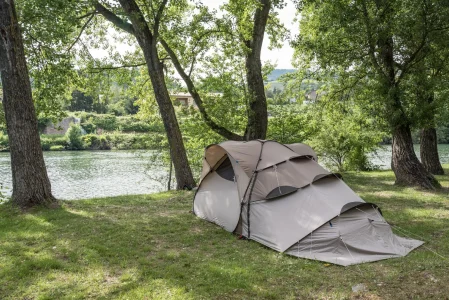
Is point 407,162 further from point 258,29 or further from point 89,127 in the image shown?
point 89,127

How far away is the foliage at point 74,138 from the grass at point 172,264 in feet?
124

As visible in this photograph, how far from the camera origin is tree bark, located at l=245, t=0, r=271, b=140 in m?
12.2

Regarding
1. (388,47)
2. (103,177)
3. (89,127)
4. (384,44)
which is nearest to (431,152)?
(388,47)

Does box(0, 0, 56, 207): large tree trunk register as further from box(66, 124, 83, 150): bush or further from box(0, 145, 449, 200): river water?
box(66, 124, 83, 150): bush

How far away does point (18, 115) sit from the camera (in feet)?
24.9

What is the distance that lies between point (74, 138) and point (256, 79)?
119 feet

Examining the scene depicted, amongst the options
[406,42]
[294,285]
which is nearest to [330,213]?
[294,285]

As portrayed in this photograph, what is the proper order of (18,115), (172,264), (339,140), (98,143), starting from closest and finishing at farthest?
(172,264), (18,115), (339,140), (98,143)

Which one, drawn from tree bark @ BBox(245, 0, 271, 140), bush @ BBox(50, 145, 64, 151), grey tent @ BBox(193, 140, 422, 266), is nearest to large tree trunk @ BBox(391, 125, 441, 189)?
tree bark @ BBox(245, 0, 271, 140)

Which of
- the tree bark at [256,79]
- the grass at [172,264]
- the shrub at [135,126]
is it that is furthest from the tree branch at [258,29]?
the grass at [172,264]

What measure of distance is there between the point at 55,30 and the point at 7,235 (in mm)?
4218

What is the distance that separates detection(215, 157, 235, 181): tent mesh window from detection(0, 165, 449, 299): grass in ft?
3.48

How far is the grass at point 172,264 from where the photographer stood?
4.33 metres

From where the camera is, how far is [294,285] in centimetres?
455
